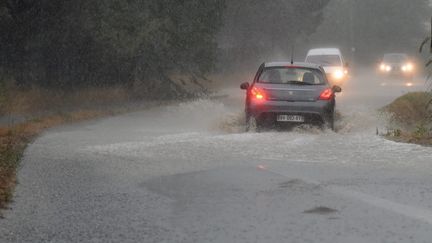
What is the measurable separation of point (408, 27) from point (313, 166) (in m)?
87.1

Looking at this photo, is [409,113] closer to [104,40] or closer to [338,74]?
[104,40]

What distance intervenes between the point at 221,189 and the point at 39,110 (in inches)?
541

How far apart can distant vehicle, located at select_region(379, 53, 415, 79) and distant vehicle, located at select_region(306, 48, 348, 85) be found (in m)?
15.9

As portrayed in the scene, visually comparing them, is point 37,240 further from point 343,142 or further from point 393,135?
point 393,135

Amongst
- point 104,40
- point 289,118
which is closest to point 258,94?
point 289,118

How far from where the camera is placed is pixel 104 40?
79.0 feet

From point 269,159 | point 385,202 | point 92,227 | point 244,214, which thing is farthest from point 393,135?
point 92,227

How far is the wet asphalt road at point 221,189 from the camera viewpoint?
7.23 m

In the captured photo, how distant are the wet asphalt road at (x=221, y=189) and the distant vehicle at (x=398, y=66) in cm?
3589

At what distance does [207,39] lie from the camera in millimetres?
28812

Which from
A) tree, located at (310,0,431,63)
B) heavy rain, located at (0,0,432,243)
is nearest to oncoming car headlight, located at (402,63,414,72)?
heavy rain, located at (0,0,432,243)

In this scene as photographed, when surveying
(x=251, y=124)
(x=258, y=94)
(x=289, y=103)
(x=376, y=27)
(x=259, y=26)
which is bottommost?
(x=251, y=124)

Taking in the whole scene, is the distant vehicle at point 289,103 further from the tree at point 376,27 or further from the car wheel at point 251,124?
the tree at point 376,27

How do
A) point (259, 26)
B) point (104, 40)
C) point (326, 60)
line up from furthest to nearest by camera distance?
point (259, 26) < point (326, 60) < point (104, 40)
